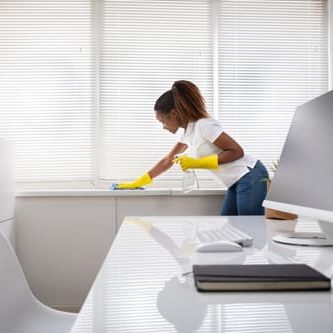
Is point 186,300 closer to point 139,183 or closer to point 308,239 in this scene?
point 308,239

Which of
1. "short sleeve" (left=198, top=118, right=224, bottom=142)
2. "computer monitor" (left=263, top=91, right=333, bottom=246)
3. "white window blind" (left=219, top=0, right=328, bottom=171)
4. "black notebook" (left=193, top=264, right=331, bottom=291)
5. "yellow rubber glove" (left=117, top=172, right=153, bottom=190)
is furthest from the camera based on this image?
"white window blind" (left=219, top=0, right=328, bottom=171)

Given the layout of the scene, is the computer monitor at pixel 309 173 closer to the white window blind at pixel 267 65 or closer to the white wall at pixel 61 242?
the white wall at pixel 61 242

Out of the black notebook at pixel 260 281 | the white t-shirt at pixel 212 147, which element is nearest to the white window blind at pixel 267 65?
the white t-shirt at pixel 212 147

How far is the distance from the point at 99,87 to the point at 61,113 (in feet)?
1.08

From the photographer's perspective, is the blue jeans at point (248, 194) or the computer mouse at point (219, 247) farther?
the blue jeans at point (248, 194)

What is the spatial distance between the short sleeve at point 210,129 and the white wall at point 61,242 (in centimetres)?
75

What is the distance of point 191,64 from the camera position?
307cm

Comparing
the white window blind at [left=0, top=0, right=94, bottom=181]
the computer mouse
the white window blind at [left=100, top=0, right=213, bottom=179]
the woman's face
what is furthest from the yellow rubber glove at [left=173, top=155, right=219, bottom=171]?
the computer mouse

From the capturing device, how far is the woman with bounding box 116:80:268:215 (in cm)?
247

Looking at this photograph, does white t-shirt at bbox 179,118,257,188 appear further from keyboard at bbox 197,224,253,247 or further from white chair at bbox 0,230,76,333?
white chair at bbox 0,230,76,333

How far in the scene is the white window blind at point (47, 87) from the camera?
9.66 ft

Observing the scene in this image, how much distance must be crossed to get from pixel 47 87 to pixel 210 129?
1.27 metres

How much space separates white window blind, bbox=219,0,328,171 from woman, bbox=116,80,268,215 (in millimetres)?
555

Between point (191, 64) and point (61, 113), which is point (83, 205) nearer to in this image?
point (61, 113)
